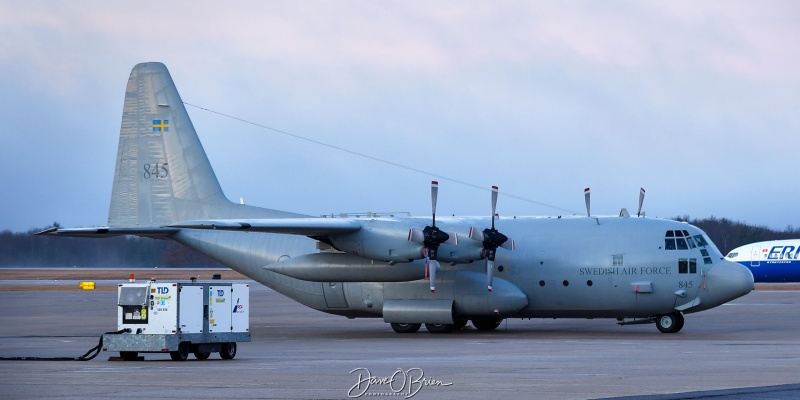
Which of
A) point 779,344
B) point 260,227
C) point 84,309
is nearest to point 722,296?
point 779,344

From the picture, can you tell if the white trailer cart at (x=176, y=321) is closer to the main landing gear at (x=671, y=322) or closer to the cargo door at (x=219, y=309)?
the cargo door at (x=219, y=309)

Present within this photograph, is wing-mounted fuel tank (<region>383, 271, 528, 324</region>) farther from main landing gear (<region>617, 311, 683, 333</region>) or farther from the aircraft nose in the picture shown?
the aircraft nose

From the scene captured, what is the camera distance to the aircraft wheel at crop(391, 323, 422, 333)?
3559cm

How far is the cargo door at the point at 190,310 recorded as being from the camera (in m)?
23.6

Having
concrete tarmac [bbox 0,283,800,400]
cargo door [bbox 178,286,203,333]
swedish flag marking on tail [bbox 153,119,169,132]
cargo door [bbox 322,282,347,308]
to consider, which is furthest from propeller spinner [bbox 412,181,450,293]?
swedish flag marking on tail [bbox 153,119,169,132]

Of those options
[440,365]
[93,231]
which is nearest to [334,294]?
[93,231]

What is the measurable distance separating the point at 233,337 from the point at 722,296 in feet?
51.2

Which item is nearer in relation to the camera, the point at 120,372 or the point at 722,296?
the point at 120,372

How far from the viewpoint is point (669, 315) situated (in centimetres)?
3397

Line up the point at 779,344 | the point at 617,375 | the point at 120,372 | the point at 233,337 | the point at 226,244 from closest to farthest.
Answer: the point at 617,375 → the point at 120,372 → the point at 233,337 → the point at 779,344 → the point at 226,244

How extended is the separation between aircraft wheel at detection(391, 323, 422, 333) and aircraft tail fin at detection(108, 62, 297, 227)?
271 inches

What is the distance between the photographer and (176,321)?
23.4 m

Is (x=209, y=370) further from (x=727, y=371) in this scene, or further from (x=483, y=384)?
(x=727, y=371)

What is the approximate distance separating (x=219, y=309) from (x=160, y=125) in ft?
50.1
